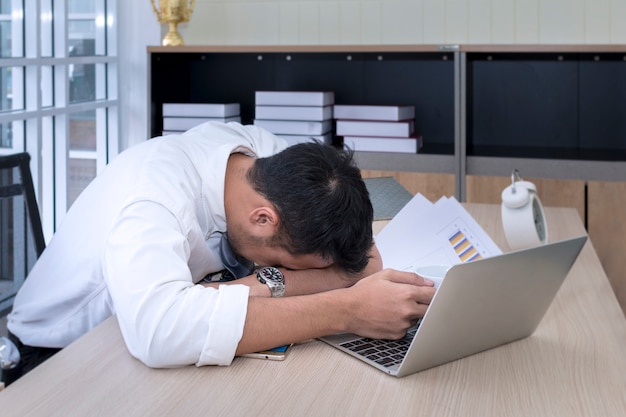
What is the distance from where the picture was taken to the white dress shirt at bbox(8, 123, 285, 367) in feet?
3.63

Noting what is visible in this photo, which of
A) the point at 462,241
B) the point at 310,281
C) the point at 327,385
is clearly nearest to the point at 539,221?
the point at 462,241

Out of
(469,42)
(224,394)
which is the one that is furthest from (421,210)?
(469,42)

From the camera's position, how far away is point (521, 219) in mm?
1786

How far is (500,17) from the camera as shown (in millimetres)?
3400

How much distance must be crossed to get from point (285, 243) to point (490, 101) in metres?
2.43

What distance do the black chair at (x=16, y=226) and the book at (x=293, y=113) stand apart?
65.2 inches

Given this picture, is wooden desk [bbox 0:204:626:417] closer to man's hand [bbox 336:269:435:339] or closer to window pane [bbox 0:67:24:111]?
man's hand [bbox 336:269:435:339]

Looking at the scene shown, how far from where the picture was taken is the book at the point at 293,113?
11.0 feet

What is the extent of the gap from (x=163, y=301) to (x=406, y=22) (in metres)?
2.65

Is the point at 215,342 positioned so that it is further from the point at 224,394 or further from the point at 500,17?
the point at 500,17

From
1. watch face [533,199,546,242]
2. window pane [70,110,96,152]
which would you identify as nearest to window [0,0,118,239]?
window pane [70,110,96,152]

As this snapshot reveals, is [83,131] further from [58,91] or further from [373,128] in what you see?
[373,128]

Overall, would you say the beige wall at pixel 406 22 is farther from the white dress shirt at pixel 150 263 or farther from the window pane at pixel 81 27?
the white dress shirt at pixel 150 263

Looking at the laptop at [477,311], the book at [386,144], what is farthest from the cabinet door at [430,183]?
the laptop at [477,311]
